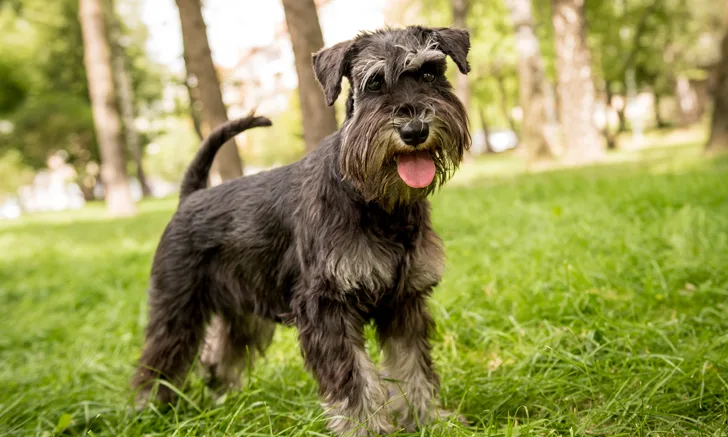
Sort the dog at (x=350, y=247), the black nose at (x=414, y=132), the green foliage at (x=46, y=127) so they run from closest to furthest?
the black nose at (x=414, y=132), the dog at (x=350, y=247), the green foliage at (x=46, y=127)

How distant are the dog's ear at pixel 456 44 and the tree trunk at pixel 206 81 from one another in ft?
19.0

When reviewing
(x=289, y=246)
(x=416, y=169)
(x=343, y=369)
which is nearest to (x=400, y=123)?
(x=416, y=169)

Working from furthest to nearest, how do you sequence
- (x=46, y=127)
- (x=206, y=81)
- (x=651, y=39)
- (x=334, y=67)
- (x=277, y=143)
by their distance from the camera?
(x=277, y=143)
(x=651, y=39)
(x=46, y=127)
(x=206, y=81)
(x=334, y=67)

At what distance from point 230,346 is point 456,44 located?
248 cm

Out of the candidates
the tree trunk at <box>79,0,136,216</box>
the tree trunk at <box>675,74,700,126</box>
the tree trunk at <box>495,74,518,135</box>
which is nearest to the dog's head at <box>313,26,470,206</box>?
the tree trunk at <box>79,0,136,216</box>

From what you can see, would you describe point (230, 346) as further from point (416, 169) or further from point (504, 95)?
point (504, 95)

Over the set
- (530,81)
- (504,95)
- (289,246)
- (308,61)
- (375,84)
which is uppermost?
(504,95)

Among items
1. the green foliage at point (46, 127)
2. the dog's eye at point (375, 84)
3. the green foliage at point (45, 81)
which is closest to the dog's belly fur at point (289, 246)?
the dog's eye at point (375, 84)

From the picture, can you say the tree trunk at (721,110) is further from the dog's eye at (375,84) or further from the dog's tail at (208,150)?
the dog's eye at (375,84)

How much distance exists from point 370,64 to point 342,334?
4.28ft

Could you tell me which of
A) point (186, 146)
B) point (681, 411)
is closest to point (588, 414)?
point (681, 411)

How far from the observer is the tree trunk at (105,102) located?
1729 centimetres

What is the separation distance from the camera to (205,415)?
3090 millimetres

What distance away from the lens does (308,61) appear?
643cm
